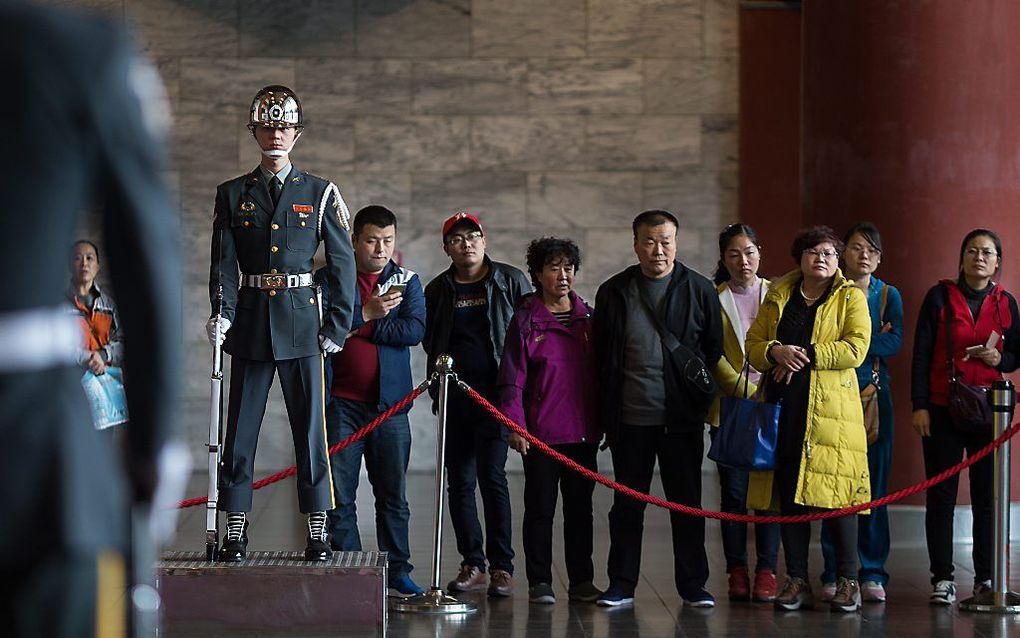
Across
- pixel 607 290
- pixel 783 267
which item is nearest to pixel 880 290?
pixel 607 290

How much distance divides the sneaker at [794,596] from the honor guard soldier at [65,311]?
5.29 metres

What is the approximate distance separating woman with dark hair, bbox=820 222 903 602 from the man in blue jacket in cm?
213

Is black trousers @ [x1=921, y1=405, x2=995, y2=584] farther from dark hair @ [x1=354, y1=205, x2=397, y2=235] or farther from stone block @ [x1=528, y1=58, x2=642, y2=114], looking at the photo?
stone block @ [x1=528, y1=58, x2=642, y2=114]

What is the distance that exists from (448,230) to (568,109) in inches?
246

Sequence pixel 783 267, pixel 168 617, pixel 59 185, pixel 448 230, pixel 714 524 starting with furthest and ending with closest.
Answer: pixel 783 267
pixel 714 524
pixel 448 230
pixel 168 617
pixel 59 185

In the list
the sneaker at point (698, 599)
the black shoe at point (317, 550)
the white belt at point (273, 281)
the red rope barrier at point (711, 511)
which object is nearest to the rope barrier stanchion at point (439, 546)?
the red rope barrier at point (711, 511)

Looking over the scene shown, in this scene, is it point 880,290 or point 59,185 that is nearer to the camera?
point 59,185

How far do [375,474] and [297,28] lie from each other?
280 inches

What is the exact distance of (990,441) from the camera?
727 cm

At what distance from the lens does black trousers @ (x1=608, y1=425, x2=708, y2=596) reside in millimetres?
7051

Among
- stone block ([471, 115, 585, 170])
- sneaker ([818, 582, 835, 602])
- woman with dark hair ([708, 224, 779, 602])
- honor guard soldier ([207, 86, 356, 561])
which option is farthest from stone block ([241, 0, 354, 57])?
sneaker ([818, 582, 835, 602])

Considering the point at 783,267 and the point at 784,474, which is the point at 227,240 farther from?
the point at 783,267

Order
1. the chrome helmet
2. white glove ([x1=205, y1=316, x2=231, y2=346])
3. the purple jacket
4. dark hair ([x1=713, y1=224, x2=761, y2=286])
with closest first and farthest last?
white glove ([x1=205, y1=316, x2=231, y2=346])
the chrome helmet
the purple jacket
dark hair ([x1=713, y1=224, x2=761, y2=286])

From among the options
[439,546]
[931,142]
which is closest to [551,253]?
[439,546]
